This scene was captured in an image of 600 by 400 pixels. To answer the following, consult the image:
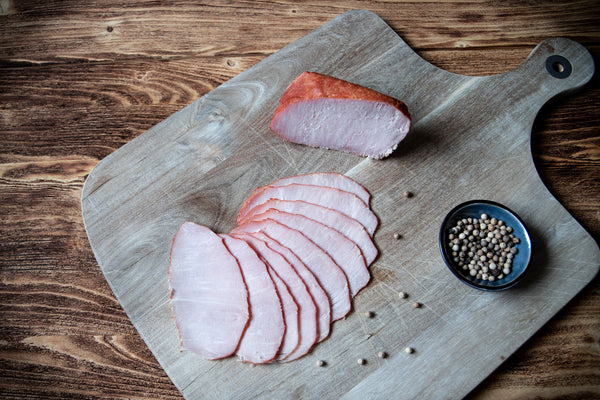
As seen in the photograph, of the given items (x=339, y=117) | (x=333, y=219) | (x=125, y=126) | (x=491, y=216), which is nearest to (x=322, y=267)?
(x=333, y=219)

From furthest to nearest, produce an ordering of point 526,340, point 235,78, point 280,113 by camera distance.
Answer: point 235,78, point 280,113, point 526,340

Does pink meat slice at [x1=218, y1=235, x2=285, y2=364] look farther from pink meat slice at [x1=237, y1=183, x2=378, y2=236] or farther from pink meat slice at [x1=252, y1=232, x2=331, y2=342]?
pink meat slice at [x1=237, y1=183, x2=378, y2=236]

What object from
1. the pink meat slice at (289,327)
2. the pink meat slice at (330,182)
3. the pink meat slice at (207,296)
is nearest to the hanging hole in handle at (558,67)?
the pink meat slice at (330,182)

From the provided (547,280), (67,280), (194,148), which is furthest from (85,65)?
(547,280)

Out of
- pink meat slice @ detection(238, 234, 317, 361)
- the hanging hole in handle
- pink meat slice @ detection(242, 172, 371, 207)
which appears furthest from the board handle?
pink meat slice @ detection(238, 234, 317, 361)

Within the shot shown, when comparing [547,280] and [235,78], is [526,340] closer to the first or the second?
[547,280]

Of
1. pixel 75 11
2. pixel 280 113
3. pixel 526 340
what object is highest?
pixel 75 11

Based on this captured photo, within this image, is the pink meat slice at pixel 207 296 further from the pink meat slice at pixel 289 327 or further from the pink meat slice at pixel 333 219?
the pink meat slice at pixel 333 219
